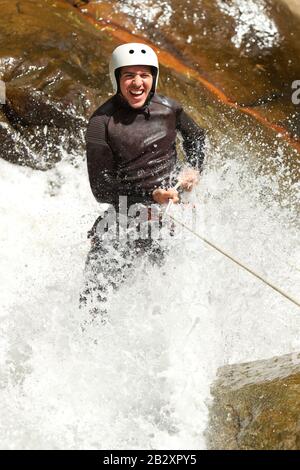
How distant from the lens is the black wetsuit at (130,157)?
161 inches

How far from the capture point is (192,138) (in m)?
4.45

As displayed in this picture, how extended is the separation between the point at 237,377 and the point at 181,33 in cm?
566

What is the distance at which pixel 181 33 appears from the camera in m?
8.01

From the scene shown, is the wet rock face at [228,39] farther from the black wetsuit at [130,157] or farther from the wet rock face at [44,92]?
the black wetsuit at [130,157]

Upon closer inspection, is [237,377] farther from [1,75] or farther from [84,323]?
[1,75]

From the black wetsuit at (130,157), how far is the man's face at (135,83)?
8 cm

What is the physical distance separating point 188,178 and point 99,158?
0.72 meters

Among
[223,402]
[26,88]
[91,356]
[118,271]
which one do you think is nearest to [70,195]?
[26,88]

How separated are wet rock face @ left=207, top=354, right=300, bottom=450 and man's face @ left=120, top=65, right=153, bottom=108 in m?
2.18

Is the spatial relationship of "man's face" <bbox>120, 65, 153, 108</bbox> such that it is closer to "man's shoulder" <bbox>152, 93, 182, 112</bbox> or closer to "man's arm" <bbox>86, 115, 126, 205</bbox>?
"man's shoulder" <bbox>152, 93, 182, 112</bbox>
